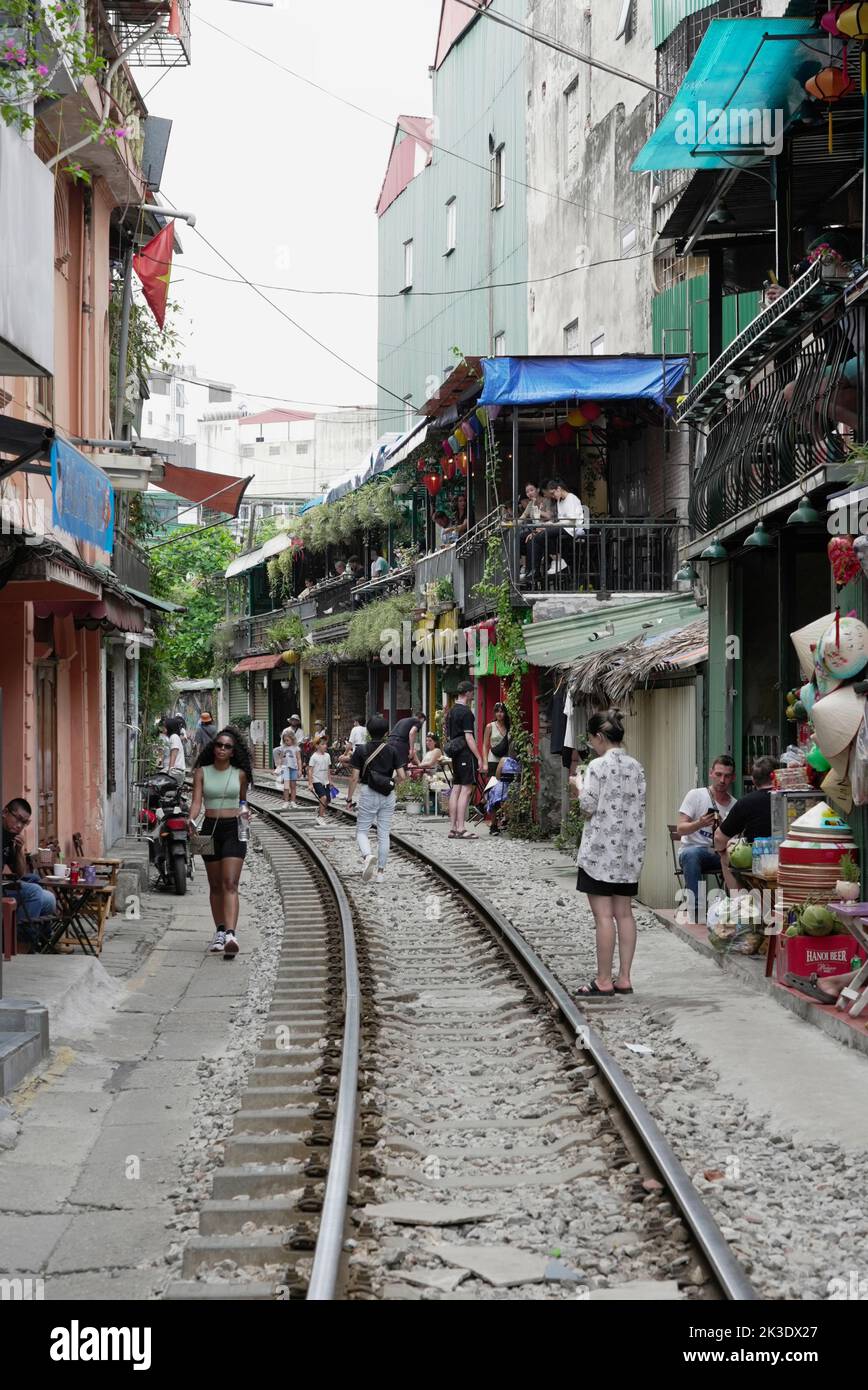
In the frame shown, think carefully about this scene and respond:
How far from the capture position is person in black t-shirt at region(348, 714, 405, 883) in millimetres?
16781

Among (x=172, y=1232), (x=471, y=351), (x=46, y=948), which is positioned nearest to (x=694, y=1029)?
(x=172, y=1232)

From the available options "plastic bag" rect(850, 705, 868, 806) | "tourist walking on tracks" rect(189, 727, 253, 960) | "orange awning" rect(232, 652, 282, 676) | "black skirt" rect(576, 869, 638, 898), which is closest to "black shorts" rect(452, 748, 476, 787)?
"tourist walking on tracks" rect(189, 727, 253, 960)

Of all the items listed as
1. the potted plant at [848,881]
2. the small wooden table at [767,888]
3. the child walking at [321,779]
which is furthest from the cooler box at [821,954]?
the child walking at [321,779]

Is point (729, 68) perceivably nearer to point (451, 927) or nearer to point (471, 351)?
point (451, 927)

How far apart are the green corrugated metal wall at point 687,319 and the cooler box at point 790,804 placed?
9.64 meters

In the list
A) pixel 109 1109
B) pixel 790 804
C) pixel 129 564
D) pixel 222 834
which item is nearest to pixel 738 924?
pixel 790 804

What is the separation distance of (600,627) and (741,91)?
32.5ft

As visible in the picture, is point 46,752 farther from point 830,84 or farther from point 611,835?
point 830,84

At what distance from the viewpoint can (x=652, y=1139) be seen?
659 cm

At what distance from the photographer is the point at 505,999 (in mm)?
10633

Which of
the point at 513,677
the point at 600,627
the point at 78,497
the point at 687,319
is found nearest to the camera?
the point at 78,497

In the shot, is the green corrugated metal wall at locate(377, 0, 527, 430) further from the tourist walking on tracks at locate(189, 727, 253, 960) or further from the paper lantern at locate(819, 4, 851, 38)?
the paper lantern at locate(819, 4, 851, 38)

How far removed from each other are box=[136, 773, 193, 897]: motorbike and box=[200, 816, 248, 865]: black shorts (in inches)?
170

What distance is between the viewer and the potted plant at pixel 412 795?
93.4ft
